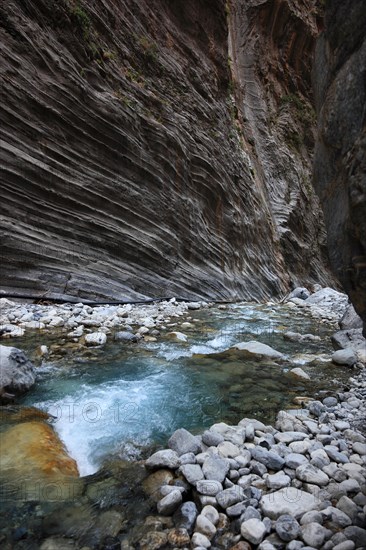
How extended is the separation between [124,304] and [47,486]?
689 cm

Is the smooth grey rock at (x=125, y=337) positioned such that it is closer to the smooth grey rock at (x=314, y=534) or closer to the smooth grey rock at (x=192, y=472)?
the smooth grey rock at (x=192, y=472)

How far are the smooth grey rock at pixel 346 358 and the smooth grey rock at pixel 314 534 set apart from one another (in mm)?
3784

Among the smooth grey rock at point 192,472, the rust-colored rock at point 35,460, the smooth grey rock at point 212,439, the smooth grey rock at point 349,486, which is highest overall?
the rust-colored rock at point 35,460

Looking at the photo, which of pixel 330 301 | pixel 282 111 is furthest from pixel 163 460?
pixel 282 111

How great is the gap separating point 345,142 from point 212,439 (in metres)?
2.48

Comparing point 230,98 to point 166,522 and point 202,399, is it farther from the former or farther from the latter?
point 166,522

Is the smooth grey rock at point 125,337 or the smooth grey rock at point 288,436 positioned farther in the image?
the smooth grey rock at point 125,337

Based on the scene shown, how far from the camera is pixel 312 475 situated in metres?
2.31

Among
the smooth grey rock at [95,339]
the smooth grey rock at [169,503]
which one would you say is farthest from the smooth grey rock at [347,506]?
the smooth grey rock at [95,339]

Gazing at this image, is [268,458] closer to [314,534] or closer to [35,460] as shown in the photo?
[314,534]

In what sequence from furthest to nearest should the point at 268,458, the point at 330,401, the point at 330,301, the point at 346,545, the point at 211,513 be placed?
the point at 330,301 < the point at 330,401 < the point at 268,458 < the point at 211,513 < the point at 346,545

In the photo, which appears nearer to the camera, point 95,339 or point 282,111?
point 95,339

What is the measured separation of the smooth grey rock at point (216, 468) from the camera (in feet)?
7.59

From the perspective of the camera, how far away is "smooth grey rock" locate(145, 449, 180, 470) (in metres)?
2.47
